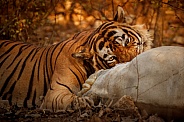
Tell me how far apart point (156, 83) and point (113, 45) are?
3.45ft

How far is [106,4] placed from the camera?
7016mm

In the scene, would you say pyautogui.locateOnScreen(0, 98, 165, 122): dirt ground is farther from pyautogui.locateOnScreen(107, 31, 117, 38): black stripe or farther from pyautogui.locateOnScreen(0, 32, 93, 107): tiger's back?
pyautogui.locateOnScreen(107, 31, 117, 38): black stripe

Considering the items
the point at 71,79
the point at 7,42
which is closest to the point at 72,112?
the point at 71,79

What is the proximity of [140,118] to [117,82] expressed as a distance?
0.34 m

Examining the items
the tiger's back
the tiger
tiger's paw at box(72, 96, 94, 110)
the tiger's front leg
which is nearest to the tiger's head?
the tiger

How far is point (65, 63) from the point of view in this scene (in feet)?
11.3

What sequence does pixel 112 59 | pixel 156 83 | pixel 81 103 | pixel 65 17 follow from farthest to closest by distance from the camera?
pixel 65 17 < pixel 112 59 < pixel 81 103 < pixel 156 83

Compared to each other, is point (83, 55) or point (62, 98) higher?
point (83, 55)

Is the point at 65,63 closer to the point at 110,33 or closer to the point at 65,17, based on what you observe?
the point at 110,33

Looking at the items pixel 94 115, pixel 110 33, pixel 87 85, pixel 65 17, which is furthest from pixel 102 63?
pixel 65 17

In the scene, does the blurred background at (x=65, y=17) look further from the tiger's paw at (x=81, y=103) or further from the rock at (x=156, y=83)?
the rock at (x=156, y=83)

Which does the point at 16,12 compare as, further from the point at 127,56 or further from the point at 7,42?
the point at 127,56

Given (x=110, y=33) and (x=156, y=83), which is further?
(x=110, y=33)

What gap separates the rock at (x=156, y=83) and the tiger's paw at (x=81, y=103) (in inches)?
6.0
